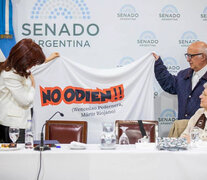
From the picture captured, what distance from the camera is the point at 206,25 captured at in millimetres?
5070

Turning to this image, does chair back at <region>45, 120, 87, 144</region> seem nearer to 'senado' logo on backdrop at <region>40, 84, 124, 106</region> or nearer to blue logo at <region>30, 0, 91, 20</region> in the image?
'senado' logo on backdrop at <region>40, 84, 124, 106</region>

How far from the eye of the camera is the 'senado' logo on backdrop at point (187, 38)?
5.01 m

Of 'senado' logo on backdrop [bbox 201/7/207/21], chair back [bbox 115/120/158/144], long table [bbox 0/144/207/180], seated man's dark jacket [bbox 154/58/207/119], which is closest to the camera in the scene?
long table [bbox 0/144/207/180]

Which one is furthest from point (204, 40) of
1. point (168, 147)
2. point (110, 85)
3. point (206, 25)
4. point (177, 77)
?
point (168, 147)

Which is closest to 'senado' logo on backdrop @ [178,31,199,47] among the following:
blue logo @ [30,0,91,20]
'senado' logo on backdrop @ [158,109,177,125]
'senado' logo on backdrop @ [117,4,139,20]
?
'senado' logo on backdrop @ [117,4,139,20]

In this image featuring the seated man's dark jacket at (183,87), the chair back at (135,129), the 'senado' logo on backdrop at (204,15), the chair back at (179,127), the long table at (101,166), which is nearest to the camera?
the long table at (101,166)

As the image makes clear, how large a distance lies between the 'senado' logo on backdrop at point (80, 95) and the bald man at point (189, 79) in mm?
593

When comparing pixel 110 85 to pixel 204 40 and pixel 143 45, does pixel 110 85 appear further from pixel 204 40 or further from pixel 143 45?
pixel 204 40

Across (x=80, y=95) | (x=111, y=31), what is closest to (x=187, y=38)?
(x=111, y=31)

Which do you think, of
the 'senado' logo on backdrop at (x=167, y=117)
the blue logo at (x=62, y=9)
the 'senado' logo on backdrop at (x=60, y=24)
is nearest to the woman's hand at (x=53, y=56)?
the 'senado' logo on backdrop at (x=60, y=24)

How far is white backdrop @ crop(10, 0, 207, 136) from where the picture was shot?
16.2 feet

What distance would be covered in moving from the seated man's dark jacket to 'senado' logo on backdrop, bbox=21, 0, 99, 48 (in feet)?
3.56

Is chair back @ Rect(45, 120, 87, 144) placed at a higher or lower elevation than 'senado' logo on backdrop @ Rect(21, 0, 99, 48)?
lower

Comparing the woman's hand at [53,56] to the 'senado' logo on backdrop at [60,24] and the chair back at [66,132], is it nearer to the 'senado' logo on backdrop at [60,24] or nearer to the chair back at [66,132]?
the 'senado' logo on backdrop at [60,24]
